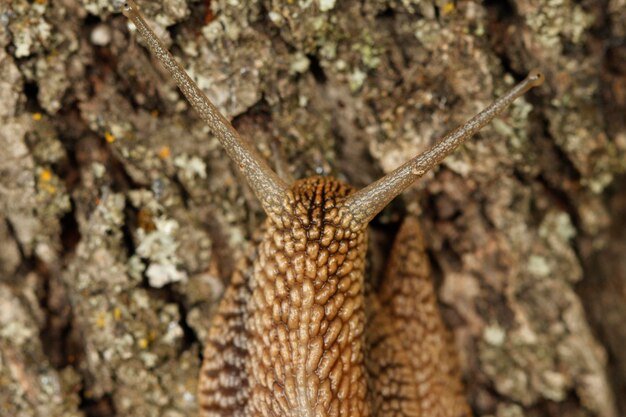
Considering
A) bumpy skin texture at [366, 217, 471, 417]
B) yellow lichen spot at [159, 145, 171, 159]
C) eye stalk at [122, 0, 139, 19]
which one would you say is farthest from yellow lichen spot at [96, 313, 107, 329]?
eye stalk at [122, 0, 139, 19]

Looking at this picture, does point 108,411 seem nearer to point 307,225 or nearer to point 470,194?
point 307,225

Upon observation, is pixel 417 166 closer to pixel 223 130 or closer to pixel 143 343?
pixel 223 130

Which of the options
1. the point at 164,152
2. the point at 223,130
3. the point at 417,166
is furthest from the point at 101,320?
the point at 417,166

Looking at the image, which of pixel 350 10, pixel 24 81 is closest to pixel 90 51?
pixel 24 81

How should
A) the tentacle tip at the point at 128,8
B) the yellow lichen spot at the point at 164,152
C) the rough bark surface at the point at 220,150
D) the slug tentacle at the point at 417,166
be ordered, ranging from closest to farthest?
the tentacle tip at the point at 128,8 → the slug tentacle at the point at 417,166 → the rough bark surface at the point at 220,150 → the yellow lichen spot at the point at 164,152

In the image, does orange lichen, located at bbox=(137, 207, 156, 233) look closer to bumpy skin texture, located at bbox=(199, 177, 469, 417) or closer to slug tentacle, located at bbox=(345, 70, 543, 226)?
bumpy skin texture, located at bbox=(199, 177, 469, 417)

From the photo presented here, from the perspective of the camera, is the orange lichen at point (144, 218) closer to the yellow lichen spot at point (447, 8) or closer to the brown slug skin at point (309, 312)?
the brown slug skin at point (309, 312)

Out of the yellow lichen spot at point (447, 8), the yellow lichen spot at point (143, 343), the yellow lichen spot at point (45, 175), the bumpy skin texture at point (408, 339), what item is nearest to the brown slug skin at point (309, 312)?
the bumpy skin texture at point (408, 339)
